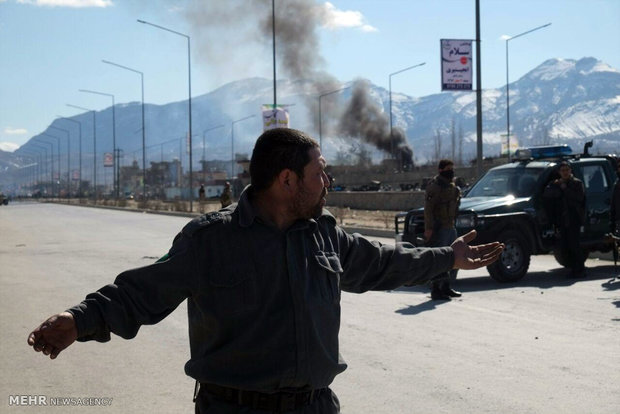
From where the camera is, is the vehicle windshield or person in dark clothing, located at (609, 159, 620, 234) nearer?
person in dark clothing, located at (609, 159, 620, 234)

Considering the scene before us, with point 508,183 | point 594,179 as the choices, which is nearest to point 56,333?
point 508,183

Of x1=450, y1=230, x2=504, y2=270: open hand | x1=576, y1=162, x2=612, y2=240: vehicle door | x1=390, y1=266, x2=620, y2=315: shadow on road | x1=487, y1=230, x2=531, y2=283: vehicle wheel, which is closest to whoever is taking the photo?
x1=450, y1=230, x2=504, y2=270: open hand

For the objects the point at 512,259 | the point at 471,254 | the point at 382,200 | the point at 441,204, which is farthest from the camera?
the point at 382,200

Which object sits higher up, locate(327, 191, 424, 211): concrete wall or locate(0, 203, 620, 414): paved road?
locate(327, 191, 424, 211): concrete wall

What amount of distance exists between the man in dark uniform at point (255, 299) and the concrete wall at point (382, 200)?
36.0 metres

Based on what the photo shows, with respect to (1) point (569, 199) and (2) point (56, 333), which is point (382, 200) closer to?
(1) point (569, 199)

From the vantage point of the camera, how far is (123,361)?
7.62 metres

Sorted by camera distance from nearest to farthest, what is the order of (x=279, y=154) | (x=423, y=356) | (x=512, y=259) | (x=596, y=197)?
(x=279, y=154)
(x=423, y=356)
(x=512, y=259)
(x=596, y=197)

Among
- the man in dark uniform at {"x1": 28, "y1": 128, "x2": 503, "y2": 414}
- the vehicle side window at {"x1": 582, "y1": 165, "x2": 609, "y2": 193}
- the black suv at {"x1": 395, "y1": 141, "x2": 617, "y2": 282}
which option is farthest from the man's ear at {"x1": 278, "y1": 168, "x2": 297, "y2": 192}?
the vehicle side window at {"x1": 582, "y1": 165, "x2": 609, "y2": 193}

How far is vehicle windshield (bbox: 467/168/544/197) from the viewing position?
13.6 m

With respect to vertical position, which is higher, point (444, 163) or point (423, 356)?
point (444, 163)

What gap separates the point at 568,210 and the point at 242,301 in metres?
10.6

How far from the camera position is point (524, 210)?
1302 cm

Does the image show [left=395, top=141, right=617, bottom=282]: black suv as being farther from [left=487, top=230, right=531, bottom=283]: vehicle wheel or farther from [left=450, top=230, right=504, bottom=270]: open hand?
[left=450, top=230, right=504, bottom=270]: open hand
